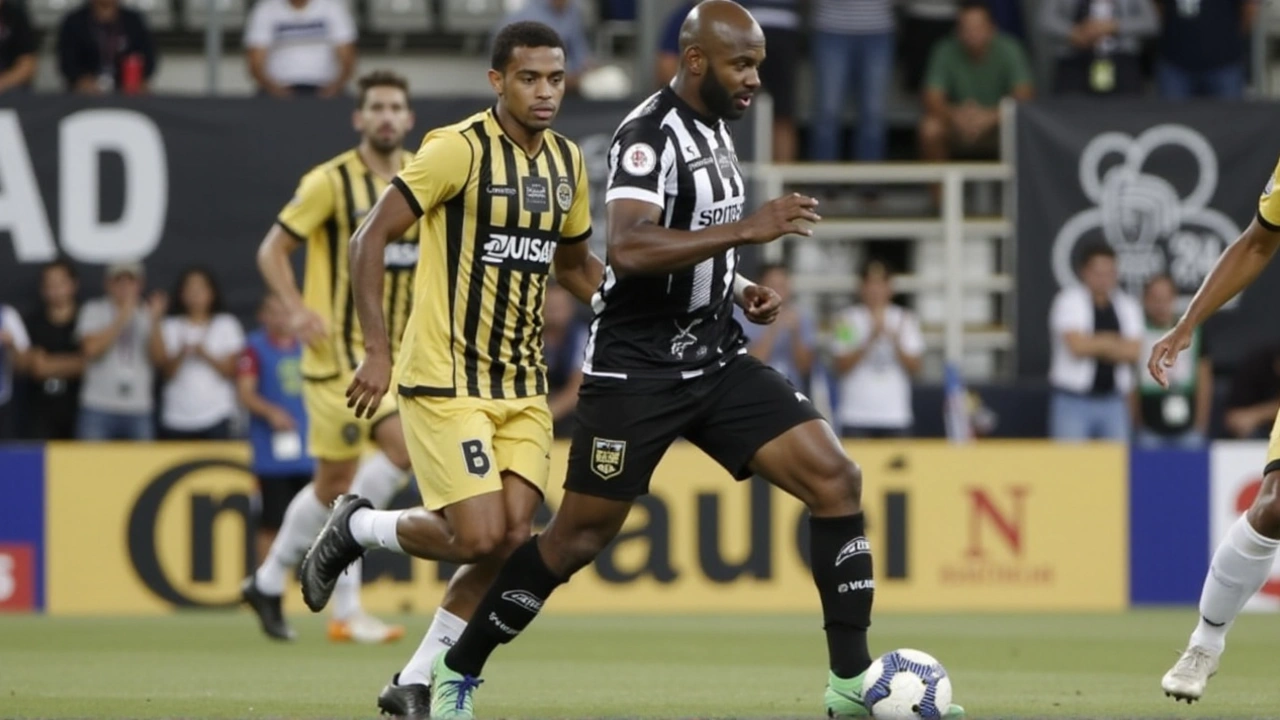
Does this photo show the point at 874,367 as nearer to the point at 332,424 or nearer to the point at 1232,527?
the point at 332,424

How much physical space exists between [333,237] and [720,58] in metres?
3.86

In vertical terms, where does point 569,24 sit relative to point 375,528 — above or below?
above

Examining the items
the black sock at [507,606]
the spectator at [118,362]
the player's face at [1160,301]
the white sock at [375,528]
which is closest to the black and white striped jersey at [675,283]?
the black sock at [507,606]

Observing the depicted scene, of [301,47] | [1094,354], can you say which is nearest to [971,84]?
[1094,354]

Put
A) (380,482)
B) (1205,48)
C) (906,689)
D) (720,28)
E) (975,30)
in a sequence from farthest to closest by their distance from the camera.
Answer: (1205,48) < (975,30) < (380,482) < (720,28) < (906,689)

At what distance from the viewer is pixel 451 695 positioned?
7566 millimetres

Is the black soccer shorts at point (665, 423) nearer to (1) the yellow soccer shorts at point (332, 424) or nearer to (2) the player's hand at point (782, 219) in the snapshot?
(2) the player's hand at point (782, 219)

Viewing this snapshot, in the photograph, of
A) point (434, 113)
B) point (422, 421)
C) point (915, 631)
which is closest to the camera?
point (422, 421)

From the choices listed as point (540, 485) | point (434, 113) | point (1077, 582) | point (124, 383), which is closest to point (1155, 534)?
point (1077, 582)

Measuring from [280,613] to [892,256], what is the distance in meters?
8.07

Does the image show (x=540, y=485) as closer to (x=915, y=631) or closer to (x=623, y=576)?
(x=915, y=631)

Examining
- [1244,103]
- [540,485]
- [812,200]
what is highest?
[1244,103]

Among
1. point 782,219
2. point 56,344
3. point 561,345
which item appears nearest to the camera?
point 782,219

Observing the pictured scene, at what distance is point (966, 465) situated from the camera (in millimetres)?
15078
